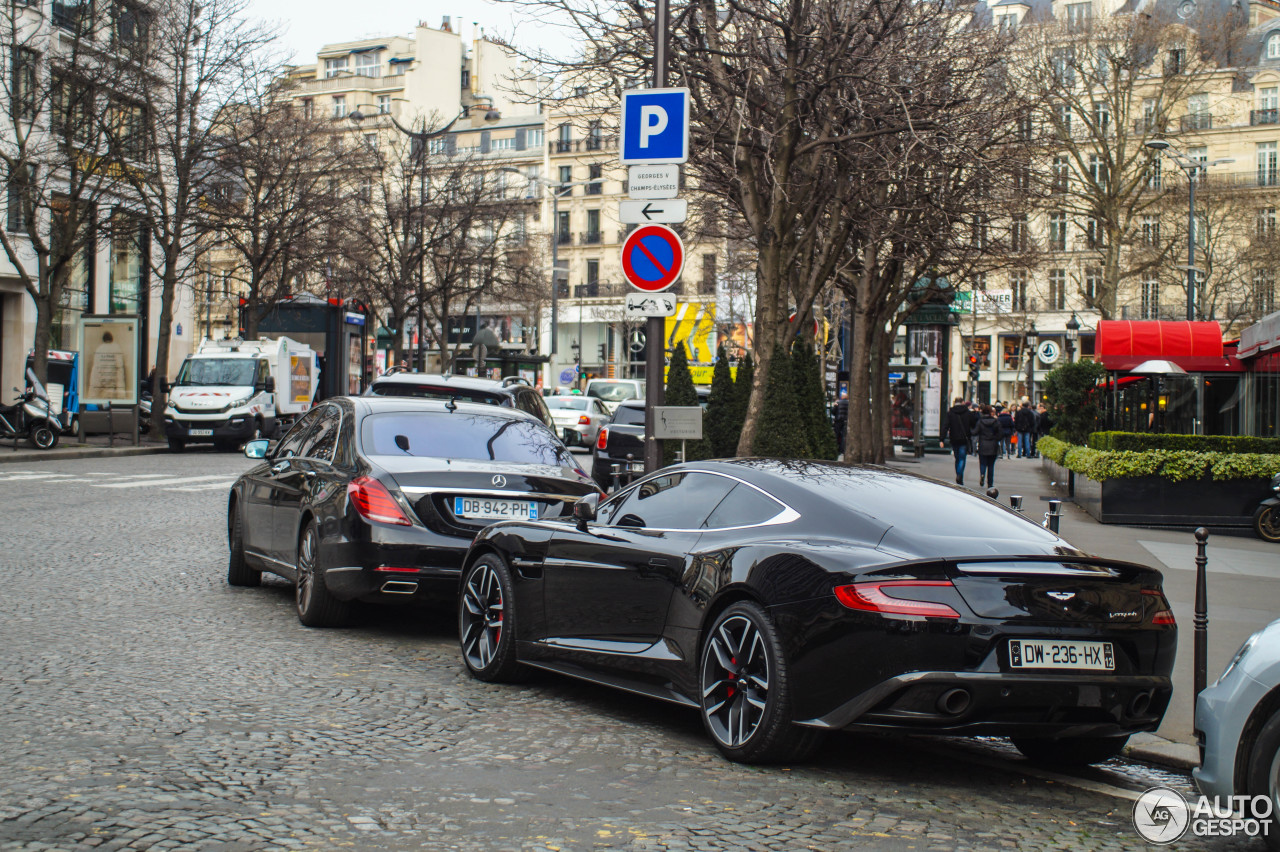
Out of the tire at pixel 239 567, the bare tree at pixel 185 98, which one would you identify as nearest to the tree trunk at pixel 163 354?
the bare tree at pixel 185 98

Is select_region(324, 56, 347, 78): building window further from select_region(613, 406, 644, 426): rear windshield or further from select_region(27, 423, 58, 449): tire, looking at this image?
select_region(613, 406, 644, 426): rear windshield

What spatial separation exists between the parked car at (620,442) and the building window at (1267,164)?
63.6 m

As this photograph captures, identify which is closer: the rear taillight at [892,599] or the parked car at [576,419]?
the rear taillight at [892,599]

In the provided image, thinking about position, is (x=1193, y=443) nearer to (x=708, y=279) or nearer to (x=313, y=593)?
(x=313, y=593)

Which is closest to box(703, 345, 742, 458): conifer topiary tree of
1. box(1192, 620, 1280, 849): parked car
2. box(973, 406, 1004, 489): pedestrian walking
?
box(973, 406, 1004, 489): pedestrian walking

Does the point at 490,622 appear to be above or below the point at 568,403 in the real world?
below

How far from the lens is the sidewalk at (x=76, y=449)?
27.3 metres

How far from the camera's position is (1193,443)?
20109 mm

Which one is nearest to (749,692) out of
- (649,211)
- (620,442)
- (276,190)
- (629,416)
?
(649,211)

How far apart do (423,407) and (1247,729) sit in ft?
20.9

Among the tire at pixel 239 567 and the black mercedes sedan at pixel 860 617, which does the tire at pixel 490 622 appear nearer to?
the black mercedes sedan at pixel 860 617

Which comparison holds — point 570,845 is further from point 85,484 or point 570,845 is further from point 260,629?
point 85,484

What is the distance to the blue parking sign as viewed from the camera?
11359mm

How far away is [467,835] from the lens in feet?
15.0
